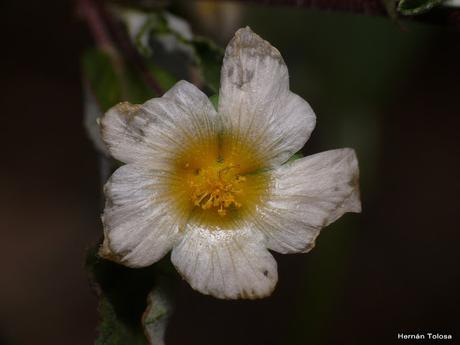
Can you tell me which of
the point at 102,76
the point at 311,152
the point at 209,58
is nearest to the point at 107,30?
the point at 102,76

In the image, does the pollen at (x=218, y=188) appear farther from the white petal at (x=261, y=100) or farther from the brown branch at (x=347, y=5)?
the brown branch at (x=347, y=5)

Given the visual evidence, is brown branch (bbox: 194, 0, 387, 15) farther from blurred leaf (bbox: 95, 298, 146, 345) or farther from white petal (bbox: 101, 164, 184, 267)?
blurred leaf (bbox: 95, 298, 146, 345)

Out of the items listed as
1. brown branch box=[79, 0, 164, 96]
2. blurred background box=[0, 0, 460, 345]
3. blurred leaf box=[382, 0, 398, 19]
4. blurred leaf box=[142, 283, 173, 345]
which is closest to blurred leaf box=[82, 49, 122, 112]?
brown branch box=[79, 0, 164, 96]

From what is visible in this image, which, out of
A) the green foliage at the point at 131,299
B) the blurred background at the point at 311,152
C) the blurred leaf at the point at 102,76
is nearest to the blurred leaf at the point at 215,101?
the green foliage at the point at 131,299

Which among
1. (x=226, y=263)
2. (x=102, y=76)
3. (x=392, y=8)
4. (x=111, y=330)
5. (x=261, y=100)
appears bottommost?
(x=111, y=330)

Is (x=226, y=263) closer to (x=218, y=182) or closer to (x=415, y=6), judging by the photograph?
(x=218, y=182)

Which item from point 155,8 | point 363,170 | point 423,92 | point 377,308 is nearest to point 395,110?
point 423,92

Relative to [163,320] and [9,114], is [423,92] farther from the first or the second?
[163,320]
